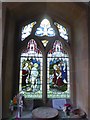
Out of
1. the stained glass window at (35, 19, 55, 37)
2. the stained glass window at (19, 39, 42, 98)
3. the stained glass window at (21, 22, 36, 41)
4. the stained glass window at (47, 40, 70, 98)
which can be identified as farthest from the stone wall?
the stained glass window at (21, 22, 36, 41)

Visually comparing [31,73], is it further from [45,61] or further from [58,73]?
[58,73]

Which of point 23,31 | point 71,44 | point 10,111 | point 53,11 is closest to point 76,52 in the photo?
point 71,44

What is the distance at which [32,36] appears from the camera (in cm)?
256

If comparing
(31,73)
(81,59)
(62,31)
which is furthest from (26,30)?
(81,59)

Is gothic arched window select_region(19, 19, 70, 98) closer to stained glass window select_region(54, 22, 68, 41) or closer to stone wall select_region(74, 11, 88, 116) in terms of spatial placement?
stained glass window select_region(54, 22, 68, 41)

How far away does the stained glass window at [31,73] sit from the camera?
2447 millimetres

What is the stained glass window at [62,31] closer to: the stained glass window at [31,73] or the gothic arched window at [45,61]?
the gothic arched window at [45,61]

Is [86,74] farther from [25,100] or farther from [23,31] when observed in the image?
[23,31]

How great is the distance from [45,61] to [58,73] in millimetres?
233

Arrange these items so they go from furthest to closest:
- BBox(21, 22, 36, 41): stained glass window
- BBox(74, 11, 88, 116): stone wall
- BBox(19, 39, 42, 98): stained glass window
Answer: BBox(21, 22, 36, 41): stained glass window < BBox(19, 39, 42, 98): stained glass window < BBox(74, 11, 88, 116): stone wall

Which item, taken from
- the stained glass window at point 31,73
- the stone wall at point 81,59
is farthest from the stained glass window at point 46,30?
the stone wall at point 81,59

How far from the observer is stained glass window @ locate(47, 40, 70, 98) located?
245 centimetres

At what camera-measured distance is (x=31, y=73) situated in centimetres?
248

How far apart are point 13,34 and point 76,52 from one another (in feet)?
2.73
